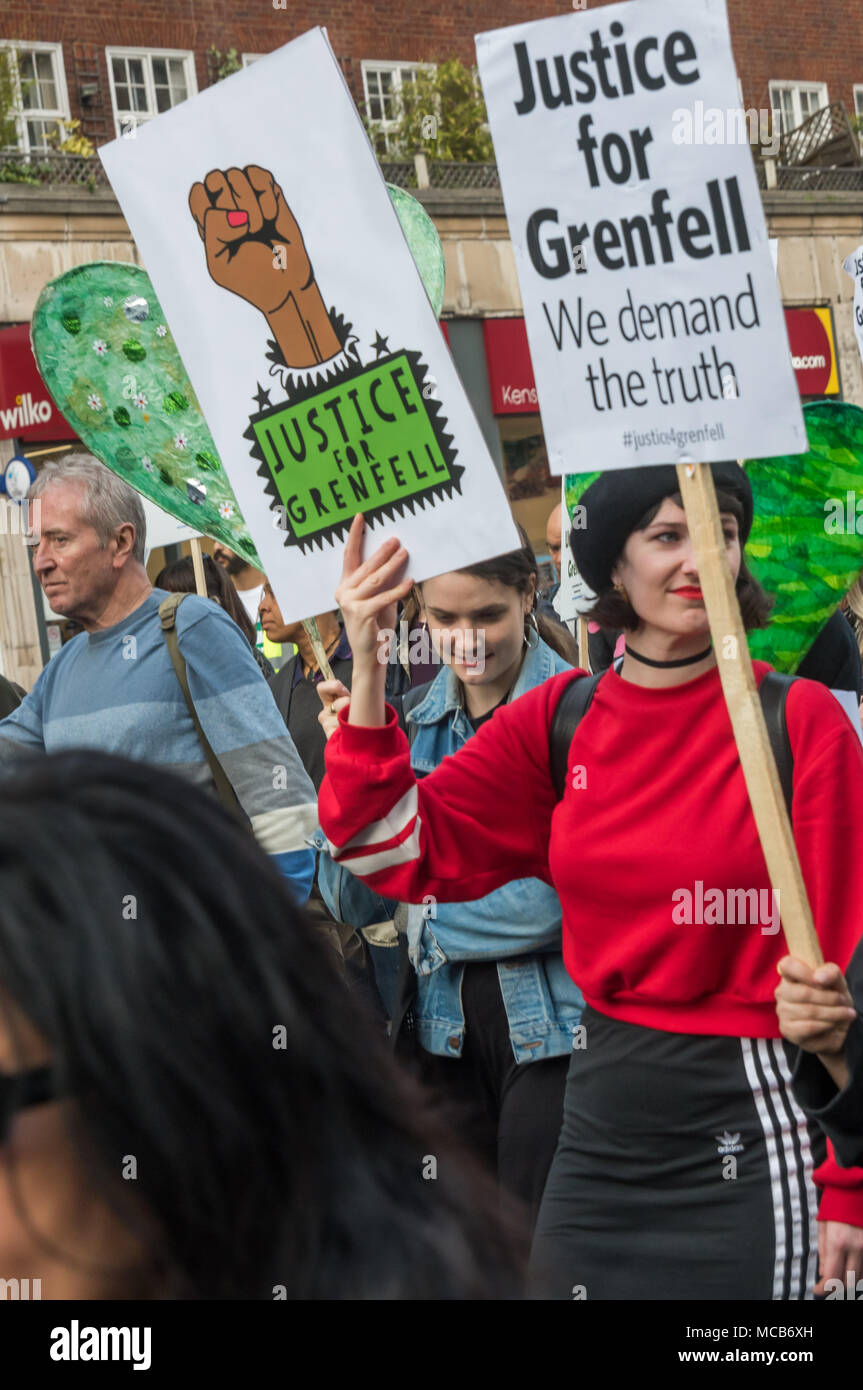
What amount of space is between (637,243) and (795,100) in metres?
22.7

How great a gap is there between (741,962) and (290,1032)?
60.7 inches

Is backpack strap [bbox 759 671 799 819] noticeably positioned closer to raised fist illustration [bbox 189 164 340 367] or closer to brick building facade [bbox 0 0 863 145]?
raised fist illustration [bbox 189 164 340 367]

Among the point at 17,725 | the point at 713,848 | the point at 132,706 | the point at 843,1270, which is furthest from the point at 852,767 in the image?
the point at 17,725

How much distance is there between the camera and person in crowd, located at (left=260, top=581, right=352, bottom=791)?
5672 mm

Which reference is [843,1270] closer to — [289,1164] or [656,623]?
[656,623]

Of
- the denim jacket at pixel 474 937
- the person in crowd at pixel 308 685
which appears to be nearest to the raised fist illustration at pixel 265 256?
the denim jacket at pixel 474 937

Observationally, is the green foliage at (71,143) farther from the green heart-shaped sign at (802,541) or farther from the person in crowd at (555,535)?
the green heart-shaped sign at (802,541)

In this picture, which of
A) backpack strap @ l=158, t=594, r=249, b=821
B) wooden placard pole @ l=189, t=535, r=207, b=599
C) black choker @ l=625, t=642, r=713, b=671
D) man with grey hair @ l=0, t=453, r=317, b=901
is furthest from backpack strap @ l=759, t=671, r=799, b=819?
wooden placard pole @ l=189, t=535, r=207, b=599

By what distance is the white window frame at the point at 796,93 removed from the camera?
75.5 ft

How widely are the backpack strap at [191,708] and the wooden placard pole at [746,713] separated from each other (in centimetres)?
167

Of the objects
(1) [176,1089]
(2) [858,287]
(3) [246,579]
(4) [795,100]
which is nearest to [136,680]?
(1) [176,1089]

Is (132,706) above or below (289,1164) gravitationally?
above

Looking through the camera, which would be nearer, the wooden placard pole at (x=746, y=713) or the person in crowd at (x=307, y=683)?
the wooden placard pole at (x=746, y=713)

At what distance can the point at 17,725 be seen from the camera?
4.24 m
